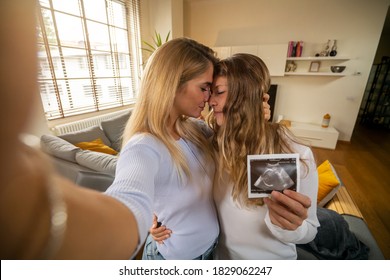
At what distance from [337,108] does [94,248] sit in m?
4.72

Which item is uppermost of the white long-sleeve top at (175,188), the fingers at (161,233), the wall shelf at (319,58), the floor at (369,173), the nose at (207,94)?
the wall shelf at (319,58)

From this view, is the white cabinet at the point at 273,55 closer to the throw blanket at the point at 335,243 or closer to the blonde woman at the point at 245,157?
the throw blanket at the point at 335,243

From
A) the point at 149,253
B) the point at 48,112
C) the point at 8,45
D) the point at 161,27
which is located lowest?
the point at 149,253

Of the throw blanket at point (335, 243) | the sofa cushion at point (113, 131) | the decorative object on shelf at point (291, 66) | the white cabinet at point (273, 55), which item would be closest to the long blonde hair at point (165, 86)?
A: the throw blanket at point (335, 243)

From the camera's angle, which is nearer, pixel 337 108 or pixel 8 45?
pixel 8 45

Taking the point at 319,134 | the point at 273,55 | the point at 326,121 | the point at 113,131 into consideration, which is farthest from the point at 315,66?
the point at 113,131

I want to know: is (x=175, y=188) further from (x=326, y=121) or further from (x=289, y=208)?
(x=326, y=121)

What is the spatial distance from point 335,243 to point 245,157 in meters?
0.96

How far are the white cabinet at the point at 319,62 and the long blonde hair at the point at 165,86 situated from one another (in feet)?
12.2

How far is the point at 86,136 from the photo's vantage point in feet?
7.34

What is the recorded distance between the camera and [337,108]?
146 inches

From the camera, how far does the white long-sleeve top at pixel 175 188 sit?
50 cm
